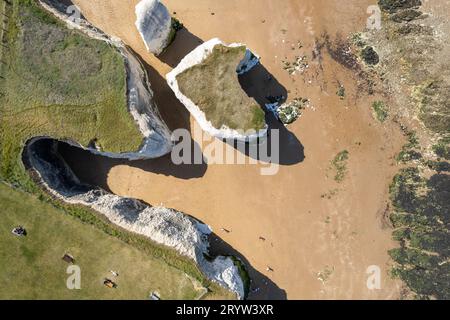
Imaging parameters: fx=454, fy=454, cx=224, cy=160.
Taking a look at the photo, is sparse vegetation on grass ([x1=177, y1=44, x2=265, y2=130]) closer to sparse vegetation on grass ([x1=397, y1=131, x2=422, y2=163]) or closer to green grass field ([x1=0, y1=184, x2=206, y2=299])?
sparse vegetation on grass ([x1=397, y1=131, x2=422, y2=163])

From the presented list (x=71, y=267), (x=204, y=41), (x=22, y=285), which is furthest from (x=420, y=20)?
(x=22, y=285)

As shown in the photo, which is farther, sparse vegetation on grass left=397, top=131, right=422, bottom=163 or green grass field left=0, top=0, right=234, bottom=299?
sparse vegetation on grass left=397, top=131, right=422, bottom=163

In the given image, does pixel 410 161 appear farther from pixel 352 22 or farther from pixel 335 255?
pixel 352 22

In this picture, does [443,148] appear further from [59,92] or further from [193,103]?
[59,92]

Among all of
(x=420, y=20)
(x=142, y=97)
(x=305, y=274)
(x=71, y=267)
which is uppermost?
(x=420, y=20)

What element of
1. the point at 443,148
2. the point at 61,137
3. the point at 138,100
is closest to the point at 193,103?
the point at 138,100

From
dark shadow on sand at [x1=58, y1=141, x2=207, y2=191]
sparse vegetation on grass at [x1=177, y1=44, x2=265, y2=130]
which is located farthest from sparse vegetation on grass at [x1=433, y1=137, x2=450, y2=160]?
dark shadow on sand at [x1=58, y1=141, x2=207, y2=191]
